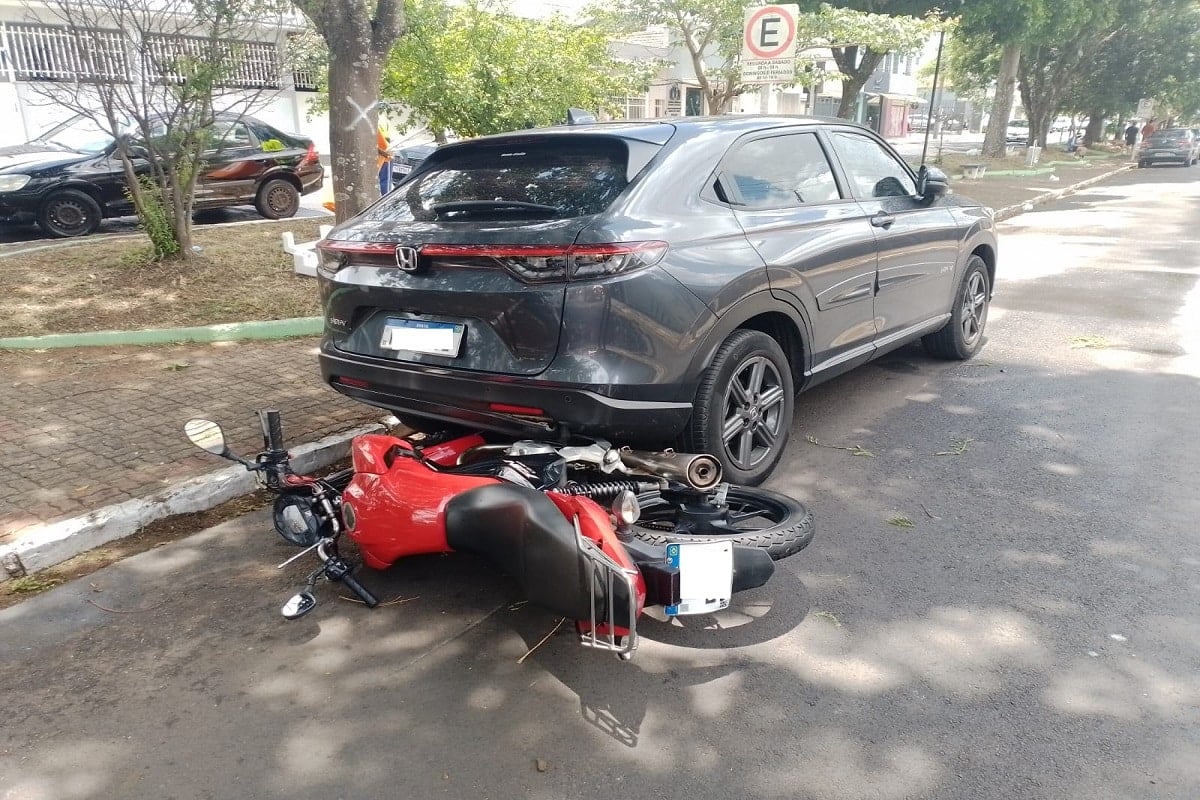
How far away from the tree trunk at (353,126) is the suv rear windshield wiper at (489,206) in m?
3.93

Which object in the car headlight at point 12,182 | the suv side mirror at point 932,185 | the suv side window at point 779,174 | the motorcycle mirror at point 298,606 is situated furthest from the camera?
the car headlight at point 12,182

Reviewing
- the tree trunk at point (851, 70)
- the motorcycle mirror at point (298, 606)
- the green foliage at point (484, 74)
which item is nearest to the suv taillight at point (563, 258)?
the motorcycle mirror at point (298, 606)

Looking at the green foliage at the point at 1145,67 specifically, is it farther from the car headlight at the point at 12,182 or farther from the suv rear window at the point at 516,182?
the suv rear window at the point at 516,182

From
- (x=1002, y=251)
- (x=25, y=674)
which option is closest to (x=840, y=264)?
(x=25, y=674)

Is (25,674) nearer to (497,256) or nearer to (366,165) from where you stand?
(497,256)

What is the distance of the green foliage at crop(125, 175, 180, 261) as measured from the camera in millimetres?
8156

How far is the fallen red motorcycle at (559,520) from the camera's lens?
9.29 feet

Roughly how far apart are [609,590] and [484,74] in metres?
10.4

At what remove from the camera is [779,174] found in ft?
14.5

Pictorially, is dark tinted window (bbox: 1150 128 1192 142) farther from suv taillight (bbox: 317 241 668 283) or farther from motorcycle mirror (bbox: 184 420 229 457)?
motorcycle mirror (bbox: 184 420 229 457)

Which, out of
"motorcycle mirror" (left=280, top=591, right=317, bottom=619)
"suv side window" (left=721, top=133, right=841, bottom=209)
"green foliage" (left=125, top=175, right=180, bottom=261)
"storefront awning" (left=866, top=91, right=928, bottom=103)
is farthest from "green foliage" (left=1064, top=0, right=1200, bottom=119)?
"motorcycle mirror" (left=280, top=591, right=317, bottom=619)

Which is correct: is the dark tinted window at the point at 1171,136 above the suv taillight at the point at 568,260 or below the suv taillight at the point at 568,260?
above

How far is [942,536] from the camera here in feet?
12.7

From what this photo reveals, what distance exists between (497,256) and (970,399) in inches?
143
